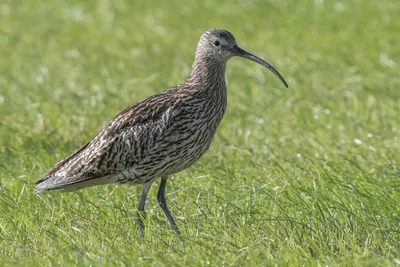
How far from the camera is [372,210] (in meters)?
6.91

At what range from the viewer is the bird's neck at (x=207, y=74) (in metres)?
7.84

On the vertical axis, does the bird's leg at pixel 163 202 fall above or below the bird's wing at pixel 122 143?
below

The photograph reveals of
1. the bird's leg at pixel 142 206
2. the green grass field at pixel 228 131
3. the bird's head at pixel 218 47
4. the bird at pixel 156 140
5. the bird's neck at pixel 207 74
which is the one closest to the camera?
the green grass field at pixel 228 131

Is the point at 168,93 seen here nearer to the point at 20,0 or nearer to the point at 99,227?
the point at 99,227

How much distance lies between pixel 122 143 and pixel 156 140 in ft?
1.14

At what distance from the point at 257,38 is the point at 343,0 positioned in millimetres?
2681

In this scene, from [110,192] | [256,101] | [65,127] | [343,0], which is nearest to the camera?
[110,192]

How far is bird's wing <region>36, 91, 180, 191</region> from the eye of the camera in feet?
24.8

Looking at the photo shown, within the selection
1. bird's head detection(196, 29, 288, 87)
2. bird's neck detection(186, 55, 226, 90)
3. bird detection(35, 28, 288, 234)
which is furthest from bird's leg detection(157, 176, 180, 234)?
bird's head detection(196, 29, 288, 87)

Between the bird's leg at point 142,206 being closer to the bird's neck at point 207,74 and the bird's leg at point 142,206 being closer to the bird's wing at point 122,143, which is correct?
the bird's wing at point 122,143

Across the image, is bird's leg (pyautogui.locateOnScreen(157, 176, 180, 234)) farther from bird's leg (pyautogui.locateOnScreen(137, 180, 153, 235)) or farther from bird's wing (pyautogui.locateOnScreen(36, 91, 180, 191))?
bird's wing (pyautogui.locateOnScreen(36, 91, 180, 191))

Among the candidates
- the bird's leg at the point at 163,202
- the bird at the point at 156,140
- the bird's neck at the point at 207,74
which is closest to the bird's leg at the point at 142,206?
the bird at the point at 156,140

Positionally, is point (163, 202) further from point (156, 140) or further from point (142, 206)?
point (156, 140)

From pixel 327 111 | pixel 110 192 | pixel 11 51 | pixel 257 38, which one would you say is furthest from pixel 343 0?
pixel 110 192
